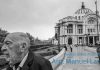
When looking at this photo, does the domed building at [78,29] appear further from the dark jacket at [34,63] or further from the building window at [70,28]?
the dark jacket at [34,63]

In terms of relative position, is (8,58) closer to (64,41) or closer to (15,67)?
(15,67)

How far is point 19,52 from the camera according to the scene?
6.50ft

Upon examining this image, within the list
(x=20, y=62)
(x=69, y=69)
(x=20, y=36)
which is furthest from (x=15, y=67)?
(x=69, y=69)

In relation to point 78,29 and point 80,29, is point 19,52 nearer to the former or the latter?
point 78,29

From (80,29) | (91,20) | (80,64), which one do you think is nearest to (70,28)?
(80,29)

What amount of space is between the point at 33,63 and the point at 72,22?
91376 millimetres

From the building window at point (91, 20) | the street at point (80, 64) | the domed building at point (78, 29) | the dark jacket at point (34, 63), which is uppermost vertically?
the building window at point (91, 20)

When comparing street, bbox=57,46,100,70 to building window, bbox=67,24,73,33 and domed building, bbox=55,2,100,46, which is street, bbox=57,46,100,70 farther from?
building window, bbox=67,24,73,33

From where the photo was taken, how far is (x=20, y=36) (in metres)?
1.99

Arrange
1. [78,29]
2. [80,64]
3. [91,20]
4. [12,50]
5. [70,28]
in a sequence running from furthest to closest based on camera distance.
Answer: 1. [78,29]
2. [70,28]
3. [91,20]
4. [80,64]
5. [12,50]

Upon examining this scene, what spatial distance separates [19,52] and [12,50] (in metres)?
0.06

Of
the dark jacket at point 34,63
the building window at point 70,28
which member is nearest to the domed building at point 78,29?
the building window at point 70,28

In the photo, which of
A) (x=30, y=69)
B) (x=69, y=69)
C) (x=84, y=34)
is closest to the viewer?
(x=30, y=69)

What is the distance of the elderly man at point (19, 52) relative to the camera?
6.47ft
